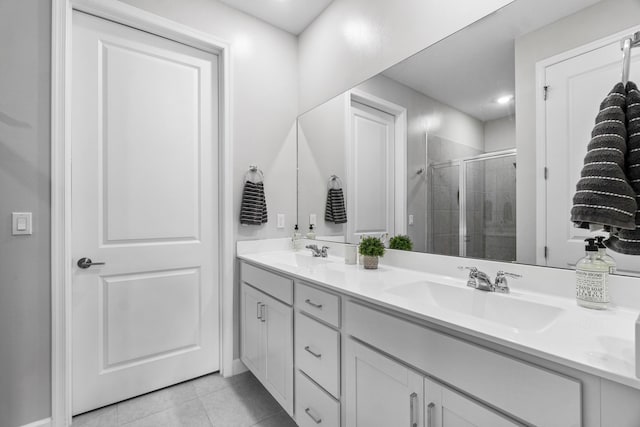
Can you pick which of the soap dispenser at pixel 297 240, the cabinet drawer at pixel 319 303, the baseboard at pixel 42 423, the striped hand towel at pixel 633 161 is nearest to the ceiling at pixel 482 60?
the striped hand towel at pixel 633 161

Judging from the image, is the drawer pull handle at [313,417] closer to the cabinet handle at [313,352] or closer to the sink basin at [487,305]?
the cabinet handle at [313,352]

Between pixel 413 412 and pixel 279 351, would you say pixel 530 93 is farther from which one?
pixel 279 351

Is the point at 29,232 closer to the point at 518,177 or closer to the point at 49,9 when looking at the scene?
the point at 49,9

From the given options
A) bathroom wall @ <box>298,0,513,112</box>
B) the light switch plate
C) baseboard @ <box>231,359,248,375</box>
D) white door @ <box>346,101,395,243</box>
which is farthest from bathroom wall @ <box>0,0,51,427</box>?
white door @ <box>346,101,395,243</box>

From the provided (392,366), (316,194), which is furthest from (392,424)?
(316,194)

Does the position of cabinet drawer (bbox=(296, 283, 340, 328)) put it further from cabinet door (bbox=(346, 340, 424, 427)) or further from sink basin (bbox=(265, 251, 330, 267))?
sink basin (bbox=(265, 251, 330, 267))

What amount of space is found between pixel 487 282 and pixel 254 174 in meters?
1.74

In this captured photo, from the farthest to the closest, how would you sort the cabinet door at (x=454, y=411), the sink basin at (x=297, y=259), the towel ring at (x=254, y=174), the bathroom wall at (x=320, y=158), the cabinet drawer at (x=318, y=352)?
the towel ring at (x=254, y=174)
the bathroom wall at (x=320, y=158)
the sink basin at (x=297, y=259)
the cabinet drawer at (x=318, y=352)
the cabinet door at (x=454, y=411)

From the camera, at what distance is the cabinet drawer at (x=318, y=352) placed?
1242mm

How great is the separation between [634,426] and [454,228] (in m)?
0.93

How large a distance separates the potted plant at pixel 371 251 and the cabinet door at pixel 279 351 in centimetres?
48

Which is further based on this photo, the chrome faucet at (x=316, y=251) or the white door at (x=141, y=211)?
the chrome faucet at (x=316, y=251)

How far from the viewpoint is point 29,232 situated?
1.56 metres

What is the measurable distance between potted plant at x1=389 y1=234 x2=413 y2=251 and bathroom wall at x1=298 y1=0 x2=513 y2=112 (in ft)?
3.29
